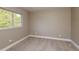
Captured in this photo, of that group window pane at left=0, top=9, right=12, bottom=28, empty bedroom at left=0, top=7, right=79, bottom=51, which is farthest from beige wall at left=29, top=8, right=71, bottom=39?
window pane at left=0, top=9, right=12, bottom=28

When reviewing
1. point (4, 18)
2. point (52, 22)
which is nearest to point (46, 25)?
point (52, 22)

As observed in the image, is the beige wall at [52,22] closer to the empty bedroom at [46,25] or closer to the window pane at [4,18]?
the empty bedroom at [46,25]

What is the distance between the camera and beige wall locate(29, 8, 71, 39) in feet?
21.5

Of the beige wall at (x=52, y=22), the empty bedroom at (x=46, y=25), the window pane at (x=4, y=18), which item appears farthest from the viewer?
the beige wall at (x=52, y=22)

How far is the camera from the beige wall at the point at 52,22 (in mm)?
6544

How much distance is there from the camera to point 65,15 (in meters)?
6.63

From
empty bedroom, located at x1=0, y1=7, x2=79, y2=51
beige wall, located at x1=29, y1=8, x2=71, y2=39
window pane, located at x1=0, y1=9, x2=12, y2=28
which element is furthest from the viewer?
beige wall, located at x1=29, y1=8, x2=71, y2=39

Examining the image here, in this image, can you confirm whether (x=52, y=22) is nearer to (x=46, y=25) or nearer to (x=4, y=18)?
(x=46, y=25)

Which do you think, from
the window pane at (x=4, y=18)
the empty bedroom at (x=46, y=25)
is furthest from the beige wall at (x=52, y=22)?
the window pane at (x=4, y=18)

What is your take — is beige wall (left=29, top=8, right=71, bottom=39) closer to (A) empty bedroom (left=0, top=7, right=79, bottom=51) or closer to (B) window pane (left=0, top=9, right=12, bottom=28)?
(A) empty bedroom (left=0, top=7, right=79, bottom=51)

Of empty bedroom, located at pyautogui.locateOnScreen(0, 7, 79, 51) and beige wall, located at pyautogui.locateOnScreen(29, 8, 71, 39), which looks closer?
empty bedroom, located at pyautogui.locateOnScreen(0, 7, 79, 51)

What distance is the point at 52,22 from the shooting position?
23.1ft
